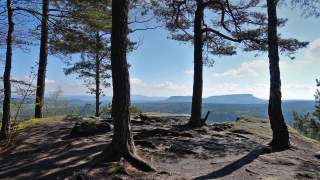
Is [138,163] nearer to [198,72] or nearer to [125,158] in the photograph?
[125,158]

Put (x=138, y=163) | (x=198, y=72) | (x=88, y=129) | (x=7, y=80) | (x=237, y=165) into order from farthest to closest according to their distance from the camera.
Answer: (x=198, y=72)
(x=88, y=129)
(x=7, y=80)
(x=237, y=165)
(x=138, y=163)

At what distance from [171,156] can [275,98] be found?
15.9 ft

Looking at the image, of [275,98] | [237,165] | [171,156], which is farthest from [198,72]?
[237,165]

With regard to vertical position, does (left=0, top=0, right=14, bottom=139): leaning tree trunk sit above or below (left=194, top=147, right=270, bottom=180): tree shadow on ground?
above

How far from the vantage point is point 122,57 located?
435 inches

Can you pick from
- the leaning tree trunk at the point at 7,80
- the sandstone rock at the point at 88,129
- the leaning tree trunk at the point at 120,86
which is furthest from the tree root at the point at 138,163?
the leaning tree trunk at the point at 7,80

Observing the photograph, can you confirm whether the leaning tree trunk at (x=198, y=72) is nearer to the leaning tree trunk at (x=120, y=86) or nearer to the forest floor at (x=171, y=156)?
the forest floor at (x=171, y=156)

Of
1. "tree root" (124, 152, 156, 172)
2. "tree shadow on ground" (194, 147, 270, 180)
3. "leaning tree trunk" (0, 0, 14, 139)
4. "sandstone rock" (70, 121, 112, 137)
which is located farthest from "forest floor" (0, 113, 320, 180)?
"leaning tree trunk" (0, 0, 14, 139)

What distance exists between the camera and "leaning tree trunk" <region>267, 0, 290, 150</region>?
583 inches

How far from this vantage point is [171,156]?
1254cm

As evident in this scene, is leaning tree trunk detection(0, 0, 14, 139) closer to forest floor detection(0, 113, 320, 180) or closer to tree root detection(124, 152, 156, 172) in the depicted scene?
forest floor detection(0, 113, 320, 180)

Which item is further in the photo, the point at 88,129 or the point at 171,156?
the point at 88,129

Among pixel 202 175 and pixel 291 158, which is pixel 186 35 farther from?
pixel 202 175

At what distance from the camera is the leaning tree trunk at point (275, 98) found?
48.6 ft
